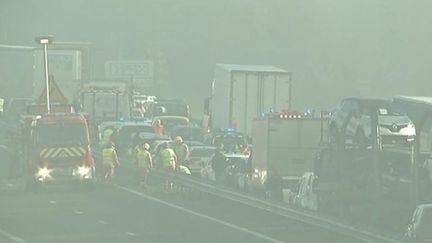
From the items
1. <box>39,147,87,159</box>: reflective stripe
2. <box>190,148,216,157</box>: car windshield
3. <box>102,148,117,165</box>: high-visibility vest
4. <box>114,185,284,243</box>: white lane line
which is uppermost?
<box>39,147,87,159</box>: reflective stripe

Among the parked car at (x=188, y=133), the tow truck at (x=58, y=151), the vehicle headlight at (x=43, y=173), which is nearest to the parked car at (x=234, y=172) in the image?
the tow truck at (x=58, y=151)

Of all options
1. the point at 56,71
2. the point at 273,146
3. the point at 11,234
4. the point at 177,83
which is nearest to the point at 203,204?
the point at 273,146

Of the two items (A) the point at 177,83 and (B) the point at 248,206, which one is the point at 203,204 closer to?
(B) the point at 248,206

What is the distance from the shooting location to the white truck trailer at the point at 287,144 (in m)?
34.2

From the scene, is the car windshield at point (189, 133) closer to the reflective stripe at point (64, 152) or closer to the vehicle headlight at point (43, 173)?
the reflective stripe at point (64, 152)

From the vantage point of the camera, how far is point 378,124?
1040 inches

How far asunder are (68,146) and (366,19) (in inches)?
2479

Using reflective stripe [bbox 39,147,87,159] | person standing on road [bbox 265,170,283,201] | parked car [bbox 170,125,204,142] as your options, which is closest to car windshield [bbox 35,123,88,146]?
reflective stripe [bbox 39,147,87,159]

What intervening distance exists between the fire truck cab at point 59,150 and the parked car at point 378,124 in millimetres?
8690

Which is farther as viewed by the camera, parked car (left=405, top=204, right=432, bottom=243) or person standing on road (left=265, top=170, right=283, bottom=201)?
person standing on road (left=265, top=170, right=283, bottom=201)

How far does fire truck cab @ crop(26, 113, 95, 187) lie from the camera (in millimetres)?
33344

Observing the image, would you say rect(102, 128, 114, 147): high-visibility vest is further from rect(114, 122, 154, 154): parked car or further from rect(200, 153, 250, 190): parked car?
rect(200, 153, 250, 190): parked car

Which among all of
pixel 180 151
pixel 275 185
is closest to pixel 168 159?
pixel 180 151

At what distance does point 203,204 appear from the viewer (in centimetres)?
2983
